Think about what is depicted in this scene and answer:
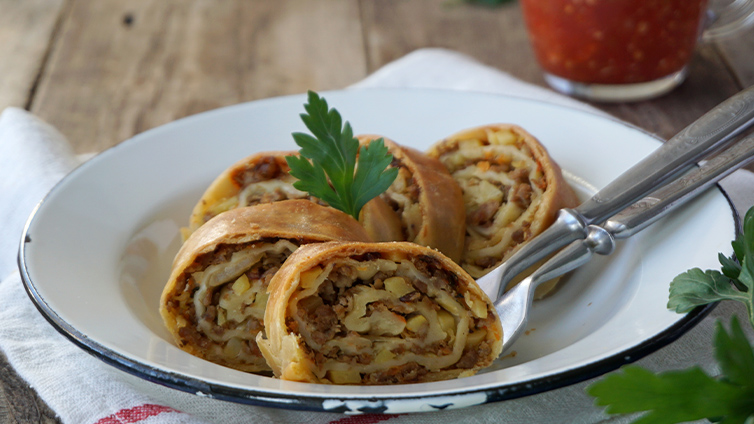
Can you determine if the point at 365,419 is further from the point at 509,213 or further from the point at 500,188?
the point at 500,188

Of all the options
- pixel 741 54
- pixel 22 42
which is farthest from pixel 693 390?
pixel 22 42

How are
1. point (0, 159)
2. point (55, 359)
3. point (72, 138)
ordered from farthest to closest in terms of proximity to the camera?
1. point (72, 138)
2. point (0, 159)
3. point (55, 359)

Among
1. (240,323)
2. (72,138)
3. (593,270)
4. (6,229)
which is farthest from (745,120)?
(72,138)

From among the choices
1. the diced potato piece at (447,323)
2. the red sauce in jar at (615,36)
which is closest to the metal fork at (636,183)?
the diced potato piece at (447,323)

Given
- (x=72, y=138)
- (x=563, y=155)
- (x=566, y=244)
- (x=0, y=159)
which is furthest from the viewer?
(x=72, y=138)

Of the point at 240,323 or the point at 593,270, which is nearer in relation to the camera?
the point at 240,323

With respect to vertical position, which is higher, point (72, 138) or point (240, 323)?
point (240, 323)

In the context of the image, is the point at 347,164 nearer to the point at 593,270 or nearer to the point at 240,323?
the point at 240,323

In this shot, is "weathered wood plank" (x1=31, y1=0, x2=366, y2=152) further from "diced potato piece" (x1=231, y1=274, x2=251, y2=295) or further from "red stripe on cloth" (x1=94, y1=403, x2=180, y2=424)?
"red stripe on cloth" (x1=94, y1=403, x2=180, y2=424)
